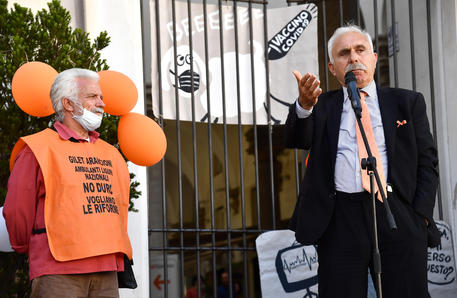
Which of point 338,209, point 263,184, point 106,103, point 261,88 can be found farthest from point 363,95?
point 263,184

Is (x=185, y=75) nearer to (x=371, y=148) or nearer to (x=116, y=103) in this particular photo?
(x=116, y=103)

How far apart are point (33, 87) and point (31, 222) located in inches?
27.6

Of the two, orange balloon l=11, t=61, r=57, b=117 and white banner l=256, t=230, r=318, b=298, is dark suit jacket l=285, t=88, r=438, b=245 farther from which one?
white banner l=256, t=230, r=318, b=298

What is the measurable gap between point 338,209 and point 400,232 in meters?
0.30

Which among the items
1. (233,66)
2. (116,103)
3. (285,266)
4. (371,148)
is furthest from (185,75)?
(371,148)

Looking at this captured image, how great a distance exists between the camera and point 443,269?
554 centimetres

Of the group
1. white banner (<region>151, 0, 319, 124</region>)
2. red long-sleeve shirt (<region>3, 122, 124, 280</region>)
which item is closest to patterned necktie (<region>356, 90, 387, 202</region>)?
red long-sleeve shirt (<region>3, 122, 124, 280</region>)

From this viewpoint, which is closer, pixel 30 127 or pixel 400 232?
pixel 400 232

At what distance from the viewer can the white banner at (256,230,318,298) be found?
5.40m

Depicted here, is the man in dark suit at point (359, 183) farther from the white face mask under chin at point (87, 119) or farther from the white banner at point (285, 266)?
the white banner at point (285, 266)

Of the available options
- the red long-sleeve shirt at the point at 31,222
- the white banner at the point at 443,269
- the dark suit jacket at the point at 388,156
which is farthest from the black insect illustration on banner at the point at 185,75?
the red long-sleeve shirt at the point at 31,222

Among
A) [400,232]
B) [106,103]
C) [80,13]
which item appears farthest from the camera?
[80,13]

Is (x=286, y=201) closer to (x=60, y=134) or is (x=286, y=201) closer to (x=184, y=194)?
(x=184, y=194)

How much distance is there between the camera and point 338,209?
318cm
